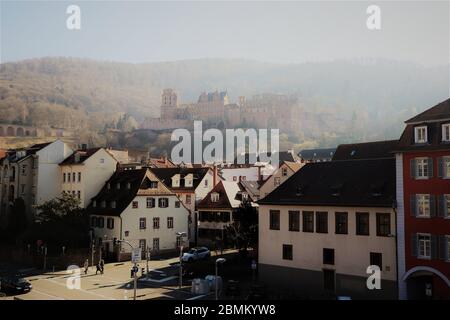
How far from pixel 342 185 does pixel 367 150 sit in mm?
33378

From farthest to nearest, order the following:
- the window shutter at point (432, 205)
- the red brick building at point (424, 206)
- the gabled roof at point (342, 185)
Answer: the gabled roof at point (342, 185)
the window shutter at point (432, 205)
the red brick building at point (424, 206)

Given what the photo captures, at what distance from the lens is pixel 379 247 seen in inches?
1549

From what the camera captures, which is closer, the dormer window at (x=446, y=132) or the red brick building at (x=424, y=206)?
the red brick building at (x=424, y=206)

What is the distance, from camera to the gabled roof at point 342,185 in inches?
1602

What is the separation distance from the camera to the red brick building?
35969 mm

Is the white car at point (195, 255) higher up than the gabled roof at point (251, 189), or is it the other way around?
the gabled roof at point (251, 189)

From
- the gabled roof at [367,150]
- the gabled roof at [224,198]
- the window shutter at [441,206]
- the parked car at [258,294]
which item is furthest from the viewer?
the gabled roof at [367,150]

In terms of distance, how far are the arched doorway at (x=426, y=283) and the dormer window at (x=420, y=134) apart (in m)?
9.58

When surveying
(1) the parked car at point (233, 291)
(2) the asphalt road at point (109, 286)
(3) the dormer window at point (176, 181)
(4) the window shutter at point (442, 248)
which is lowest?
(2) the asphalt road at point (109, 286)

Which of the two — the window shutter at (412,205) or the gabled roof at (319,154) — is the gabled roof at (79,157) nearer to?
the window shutter at (412,205)

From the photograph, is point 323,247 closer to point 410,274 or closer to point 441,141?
point 410,274

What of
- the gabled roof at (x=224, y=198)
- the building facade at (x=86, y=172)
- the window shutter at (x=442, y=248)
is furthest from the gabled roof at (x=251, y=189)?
the window shutter at (x=442, y=248)

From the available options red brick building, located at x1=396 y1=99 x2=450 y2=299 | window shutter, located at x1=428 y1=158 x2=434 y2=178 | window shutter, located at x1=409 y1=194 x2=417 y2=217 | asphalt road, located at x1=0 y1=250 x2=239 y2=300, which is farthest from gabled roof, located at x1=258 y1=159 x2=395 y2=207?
asphalt road, located at x1=0 y1=250 x2=239 y2=300
